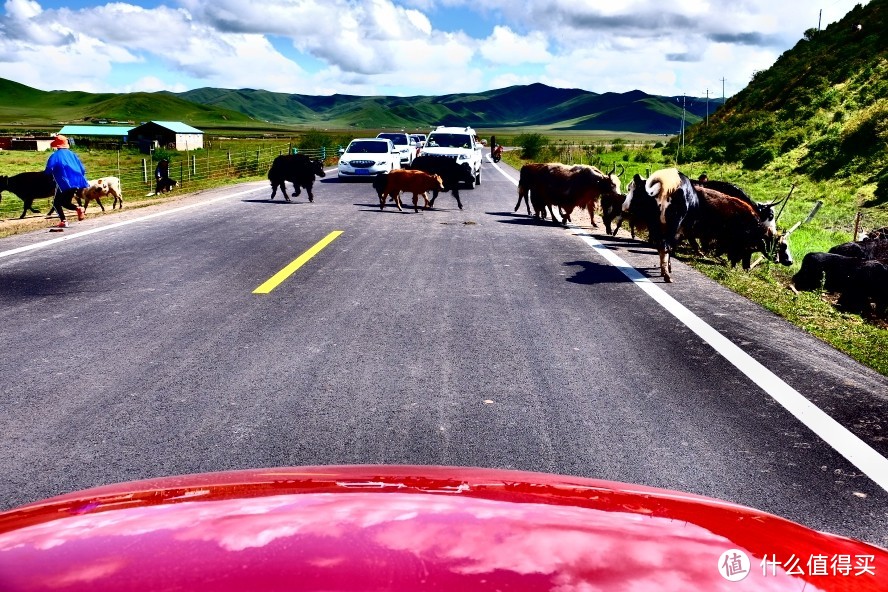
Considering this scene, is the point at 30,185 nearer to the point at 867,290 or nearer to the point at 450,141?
the point at 450,141

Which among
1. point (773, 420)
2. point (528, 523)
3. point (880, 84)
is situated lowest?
point (773, 420)

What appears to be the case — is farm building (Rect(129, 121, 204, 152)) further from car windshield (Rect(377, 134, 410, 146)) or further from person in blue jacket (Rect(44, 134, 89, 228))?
person in blue jacket (Rect(44, 134, 89, 228))

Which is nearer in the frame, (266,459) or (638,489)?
(638,489)

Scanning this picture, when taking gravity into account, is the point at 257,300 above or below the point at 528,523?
below

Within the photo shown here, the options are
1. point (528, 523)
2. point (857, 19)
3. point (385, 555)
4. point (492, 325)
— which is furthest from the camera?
point (857, 19)

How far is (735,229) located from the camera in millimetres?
11938

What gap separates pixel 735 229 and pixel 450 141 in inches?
659

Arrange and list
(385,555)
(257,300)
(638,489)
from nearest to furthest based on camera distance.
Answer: (385,555) → (638,489) → (257,300)

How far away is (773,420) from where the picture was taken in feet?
15.0

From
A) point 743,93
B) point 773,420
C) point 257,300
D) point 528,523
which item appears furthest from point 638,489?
point 743,93

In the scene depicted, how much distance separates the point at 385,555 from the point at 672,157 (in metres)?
52.6

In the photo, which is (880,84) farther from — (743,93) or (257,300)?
(257,300)

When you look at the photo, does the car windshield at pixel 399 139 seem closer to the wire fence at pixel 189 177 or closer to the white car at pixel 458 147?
the wire fence at pixel 189 177

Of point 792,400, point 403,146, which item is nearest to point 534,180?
point 792,400
